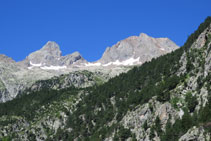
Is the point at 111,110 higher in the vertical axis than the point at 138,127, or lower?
higher

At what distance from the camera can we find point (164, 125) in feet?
372

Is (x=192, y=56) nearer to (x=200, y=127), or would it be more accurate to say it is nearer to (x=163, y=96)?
(x=163, y=96)

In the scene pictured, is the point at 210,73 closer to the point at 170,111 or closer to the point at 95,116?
the point at 170,111

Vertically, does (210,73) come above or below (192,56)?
below

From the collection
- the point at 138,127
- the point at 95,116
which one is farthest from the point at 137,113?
the point at 95,116

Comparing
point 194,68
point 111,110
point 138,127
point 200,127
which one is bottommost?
point 200,127

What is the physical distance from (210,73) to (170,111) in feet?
68.7

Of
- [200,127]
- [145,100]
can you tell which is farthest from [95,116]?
[200,127]

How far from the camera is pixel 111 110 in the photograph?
173875mm

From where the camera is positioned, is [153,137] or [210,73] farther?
[153,137]

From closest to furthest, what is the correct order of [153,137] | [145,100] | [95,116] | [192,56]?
1. [153,137]
2. [192,56]
3. [145,100]
4. [95,116]

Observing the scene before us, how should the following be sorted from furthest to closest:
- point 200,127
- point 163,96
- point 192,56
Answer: point 192,56
point 163,96
point 200,127

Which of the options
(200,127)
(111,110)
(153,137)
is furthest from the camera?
(111,110)

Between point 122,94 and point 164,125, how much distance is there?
2965 inches
